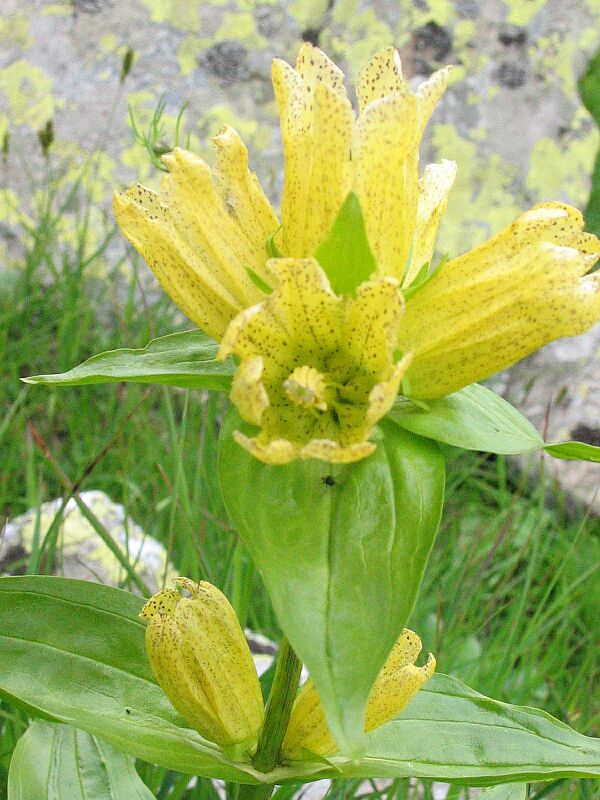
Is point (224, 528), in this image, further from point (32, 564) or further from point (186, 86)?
A: point (186, 86)

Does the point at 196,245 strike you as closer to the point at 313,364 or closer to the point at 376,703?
the point at 313,364

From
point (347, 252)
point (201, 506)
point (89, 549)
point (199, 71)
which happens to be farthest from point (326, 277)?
point (199, 71)

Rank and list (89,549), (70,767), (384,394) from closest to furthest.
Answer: (384,394), (70,767), (89,549)

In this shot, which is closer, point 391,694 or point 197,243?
point 197,243

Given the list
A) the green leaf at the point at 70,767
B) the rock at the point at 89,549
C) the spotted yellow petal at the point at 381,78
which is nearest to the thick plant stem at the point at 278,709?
the green leaf at the point at 70,767

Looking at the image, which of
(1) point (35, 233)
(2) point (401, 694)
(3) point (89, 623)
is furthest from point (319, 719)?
(1) point (35, 233)

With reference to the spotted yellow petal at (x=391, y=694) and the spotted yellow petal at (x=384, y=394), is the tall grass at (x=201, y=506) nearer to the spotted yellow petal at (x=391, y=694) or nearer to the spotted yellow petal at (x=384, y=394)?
the spotted yellow petal at (x=391, y=694)

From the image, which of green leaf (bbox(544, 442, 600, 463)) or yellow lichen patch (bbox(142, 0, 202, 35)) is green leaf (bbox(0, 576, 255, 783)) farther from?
yellow lichen patch (bbox(142, 0, 202, 35))
